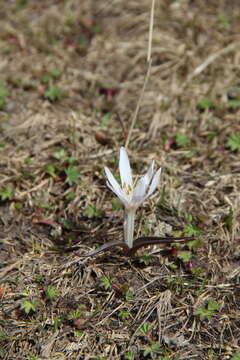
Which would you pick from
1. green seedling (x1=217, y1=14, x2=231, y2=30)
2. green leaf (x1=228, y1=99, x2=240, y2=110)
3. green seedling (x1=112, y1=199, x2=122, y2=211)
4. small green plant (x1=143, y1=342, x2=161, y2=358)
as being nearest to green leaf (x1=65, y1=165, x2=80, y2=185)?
green seedling (x1=112, y1=199, x2=122, y2=211)

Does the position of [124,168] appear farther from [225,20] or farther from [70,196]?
[225,20]

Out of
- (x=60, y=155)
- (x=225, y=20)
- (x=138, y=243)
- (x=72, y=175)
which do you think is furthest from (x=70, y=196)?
(x=225, y=20)

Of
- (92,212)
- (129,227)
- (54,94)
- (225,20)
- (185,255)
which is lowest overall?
(185,255)

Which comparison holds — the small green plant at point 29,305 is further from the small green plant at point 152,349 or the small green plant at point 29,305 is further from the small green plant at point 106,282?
the small green plant at point 152,349

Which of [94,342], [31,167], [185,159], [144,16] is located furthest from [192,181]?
[144,16]

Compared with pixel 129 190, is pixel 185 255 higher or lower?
lower

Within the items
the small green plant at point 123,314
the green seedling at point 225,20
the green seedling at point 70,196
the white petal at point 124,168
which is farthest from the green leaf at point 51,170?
the green seedling at point 225,20
